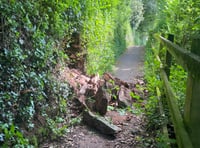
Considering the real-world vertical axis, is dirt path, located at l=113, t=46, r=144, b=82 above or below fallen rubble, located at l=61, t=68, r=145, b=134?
below

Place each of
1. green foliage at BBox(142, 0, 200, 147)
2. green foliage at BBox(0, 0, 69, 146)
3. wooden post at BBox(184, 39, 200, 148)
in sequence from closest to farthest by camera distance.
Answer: wooden post at BBox(184, 39, 200, 148) → green foliage at BBox(0, 0, 69, 146) → green foliage at BBox(142, 0, 200, 147)

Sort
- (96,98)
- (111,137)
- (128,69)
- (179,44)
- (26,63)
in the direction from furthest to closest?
(128,69), (179,44), (96,98), (111,137), (26,63)

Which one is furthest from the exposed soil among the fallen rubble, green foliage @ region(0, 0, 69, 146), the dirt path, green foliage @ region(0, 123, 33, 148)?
the dirt path

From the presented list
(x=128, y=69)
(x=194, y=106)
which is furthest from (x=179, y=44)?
(x=128, y=69)

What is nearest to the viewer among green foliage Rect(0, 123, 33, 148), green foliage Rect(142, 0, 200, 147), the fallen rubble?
green foliage Rect(0, 123, 33, 148)

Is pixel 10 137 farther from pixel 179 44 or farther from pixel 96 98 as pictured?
pixel 179 44

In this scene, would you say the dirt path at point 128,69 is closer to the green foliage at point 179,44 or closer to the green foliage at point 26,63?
the green foliage at point 179,44

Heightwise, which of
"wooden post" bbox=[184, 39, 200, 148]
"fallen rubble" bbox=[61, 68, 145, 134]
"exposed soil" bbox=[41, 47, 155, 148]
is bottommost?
"exposed soil" bbox=[41, 47, 155, 148]

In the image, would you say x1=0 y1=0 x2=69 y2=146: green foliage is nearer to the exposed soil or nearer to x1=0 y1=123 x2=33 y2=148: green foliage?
x1=0 y1=123 x2=33 y2=148: green foliage

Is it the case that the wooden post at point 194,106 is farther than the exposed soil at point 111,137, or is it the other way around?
the exposed soil at point 111,137

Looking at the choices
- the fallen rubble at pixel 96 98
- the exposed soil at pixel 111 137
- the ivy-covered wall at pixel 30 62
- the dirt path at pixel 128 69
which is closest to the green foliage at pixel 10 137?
the ivy-covered wall at pixel 30 62

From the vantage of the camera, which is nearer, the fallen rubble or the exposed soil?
the exposed soil

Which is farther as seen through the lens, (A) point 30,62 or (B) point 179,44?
(B) point 179,44

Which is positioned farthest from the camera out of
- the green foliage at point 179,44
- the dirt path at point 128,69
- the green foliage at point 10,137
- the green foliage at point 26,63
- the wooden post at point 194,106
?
the dirt path at point 128,69
